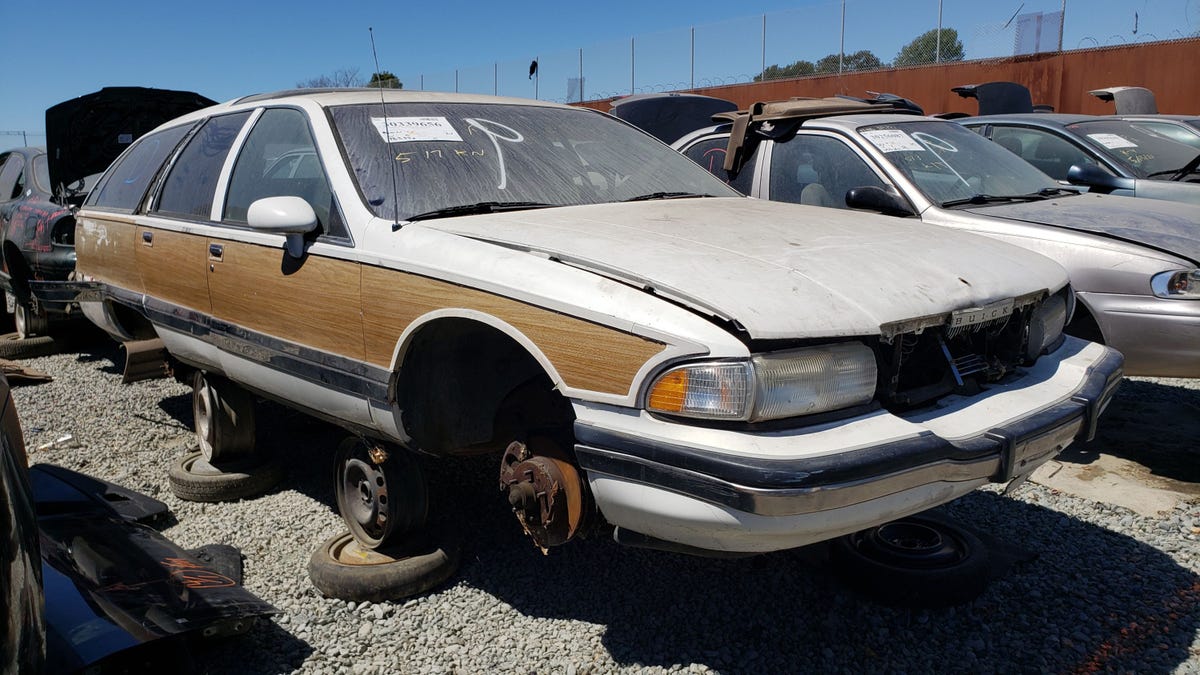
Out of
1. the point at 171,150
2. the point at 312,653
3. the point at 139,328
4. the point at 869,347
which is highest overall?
the point at 171,150

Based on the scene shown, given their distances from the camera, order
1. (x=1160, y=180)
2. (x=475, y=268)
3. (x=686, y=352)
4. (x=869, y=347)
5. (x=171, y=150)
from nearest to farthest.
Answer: (x=686, y=352) → (x=869, y=347) → (x=475, y=268) → (x=171, y=150) → (x=1160, y=180)

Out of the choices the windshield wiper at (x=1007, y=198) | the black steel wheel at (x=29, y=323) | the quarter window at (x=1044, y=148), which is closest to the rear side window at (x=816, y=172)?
the windshield wiper at (x=1007, y=198)

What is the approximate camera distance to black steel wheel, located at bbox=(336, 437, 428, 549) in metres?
3.19

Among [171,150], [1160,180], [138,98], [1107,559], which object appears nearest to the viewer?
[1107,559]

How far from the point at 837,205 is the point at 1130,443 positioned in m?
2.03

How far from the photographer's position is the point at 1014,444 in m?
2.38

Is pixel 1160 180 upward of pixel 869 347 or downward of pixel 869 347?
upward

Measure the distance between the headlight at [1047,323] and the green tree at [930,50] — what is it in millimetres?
16224

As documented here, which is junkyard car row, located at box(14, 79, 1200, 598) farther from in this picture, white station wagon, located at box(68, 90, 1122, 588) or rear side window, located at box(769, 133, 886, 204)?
rear side window, located at box(769, 133, 886, 204)

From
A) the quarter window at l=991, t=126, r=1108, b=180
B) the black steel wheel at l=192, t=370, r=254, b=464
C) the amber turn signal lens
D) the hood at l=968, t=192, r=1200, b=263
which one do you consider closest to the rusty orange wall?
the quarter window at l=991, t=126, r=1108, b=180

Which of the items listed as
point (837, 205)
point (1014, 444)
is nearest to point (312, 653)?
point (1014, 444)

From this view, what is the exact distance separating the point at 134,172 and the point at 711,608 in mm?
3917

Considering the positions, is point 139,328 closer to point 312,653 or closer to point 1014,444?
point 312,653

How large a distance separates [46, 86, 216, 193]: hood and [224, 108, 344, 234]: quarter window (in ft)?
13.8
